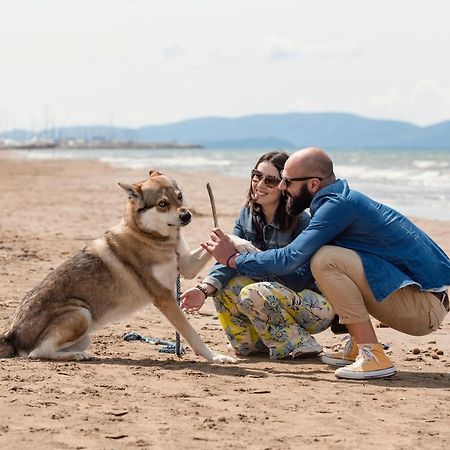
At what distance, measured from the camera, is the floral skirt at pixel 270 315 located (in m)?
6.63

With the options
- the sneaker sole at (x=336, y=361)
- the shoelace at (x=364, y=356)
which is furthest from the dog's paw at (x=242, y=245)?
the shoelace at (x=364, y=356)

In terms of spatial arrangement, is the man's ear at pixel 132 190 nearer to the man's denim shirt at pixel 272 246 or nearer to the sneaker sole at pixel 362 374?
the man's denim shirt at pixel 272 246

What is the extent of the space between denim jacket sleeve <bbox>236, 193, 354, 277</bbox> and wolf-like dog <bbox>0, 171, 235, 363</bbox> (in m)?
0.77

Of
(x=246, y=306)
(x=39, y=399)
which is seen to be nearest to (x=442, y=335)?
(x=246, y=306)

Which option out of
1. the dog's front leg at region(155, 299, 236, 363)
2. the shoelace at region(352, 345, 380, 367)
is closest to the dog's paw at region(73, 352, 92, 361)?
the dog's front leg at region(155, 299, 236, 363)

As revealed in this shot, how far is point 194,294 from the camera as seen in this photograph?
674 centimetres

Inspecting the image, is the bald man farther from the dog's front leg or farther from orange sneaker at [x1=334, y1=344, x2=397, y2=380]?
the dog's front leg

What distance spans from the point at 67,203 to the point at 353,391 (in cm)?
1751

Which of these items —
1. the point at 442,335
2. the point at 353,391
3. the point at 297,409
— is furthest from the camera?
the point at 442,335

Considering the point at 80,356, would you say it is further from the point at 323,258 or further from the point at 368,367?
the point at 368,367

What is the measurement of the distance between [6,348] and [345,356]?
2624mm

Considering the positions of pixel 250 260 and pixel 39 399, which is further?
pixel 250 260

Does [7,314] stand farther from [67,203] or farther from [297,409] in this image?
[67,203]

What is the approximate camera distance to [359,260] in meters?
6.09
